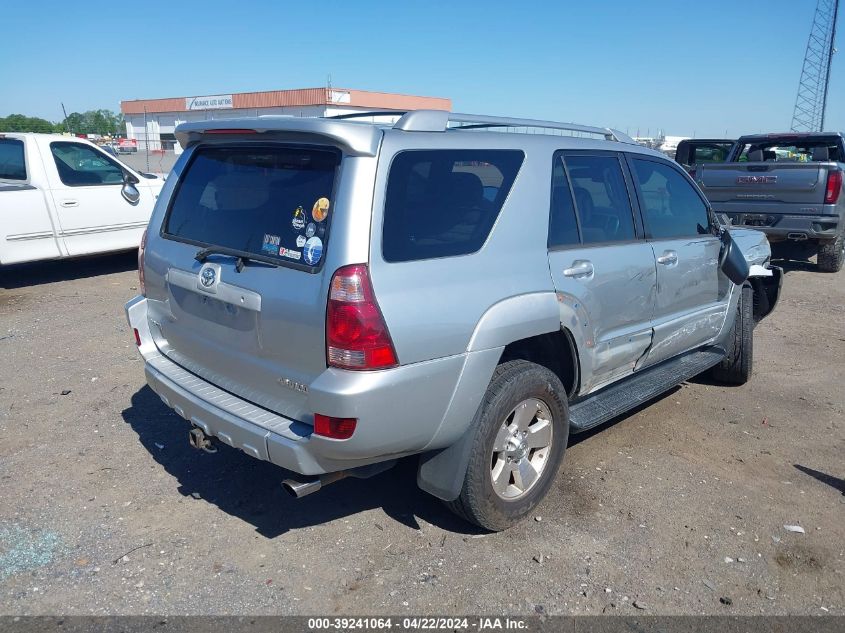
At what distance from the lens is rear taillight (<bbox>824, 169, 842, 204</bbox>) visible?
978 cm

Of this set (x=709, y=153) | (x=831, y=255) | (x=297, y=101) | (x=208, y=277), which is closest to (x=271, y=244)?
(x=208, y=277)

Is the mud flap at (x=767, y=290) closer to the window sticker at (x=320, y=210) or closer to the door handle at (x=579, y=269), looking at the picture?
the door handle at (x=579, y=269)

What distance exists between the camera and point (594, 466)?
4.28 m

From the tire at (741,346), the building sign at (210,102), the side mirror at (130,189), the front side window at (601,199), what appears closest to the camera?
the front side window at (601,199)

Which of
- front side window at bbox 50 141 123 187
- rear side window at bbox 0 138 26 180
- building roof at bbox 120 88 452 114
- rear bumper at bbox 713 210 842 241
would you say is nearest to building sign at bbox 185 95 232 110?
building roof at bbox 120 88 452 114

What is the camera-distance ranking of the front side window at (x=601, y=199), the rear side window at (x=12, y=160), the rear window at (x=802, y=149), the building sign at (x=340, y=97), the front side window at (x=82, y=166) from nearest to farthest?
1. the front side window at (x=601, y=199)
2. the rear side window at (x=12, y=160)
3. the front side window at (x=82, y=166)
4. the rear window at (x=802, y=149)
5. the building sign at (x=340, y=97)

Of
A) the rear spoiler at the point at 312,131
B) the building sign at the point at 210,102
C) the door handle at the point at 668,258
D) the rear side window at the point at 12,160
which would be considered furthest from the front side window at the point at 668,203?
the building sign at the point at 210,102

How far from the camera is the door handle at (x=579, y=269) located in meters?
3.60

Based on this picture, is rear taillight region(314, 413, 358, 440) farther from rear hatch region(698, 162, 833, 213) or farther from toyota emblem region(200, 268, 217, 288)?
rear hatch region(698, 162, 833, 213)

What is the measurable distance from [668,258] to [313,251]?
253 cm

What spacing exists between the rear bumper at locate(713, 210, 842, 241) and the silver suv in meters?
6.96

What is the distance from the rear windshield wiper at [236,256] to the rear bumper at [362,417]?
0.61 m

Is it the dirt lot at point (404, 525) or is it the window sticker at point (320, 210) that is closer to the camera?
the window sticker at point (320, 210)

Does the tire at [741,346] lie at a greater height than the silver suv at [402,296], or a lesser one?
lesser
